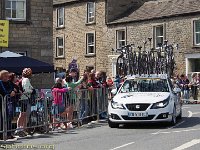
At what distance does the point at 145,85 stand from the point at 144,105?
5.49 ft

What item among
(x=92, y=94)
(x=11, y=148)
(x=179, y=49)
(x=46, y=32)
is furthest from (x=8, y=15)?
(x=179, y=49)

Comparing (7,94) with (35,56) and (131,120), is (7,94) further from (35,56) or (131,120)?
(35,56)

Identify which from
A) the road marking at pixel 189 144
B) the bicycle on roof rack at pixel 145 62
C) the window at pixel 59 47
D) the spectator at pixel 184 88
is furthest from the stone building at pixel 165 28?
the road marking at pixel 189 144

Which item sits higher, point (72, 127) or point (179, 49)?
point (179, 49)

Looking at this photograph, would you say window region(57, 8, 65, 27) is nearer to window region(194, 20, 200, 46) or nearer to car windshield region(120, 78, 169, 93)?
window region(194, 20, 200, 46)

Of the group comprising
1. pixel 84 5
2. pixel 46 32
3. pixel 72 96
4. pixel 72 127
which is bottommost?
pixel 72 127

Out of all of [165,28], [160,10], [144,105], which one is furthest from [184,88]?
[144,105]

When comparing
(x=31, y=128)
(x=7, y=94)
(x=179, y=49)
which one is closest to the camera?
(x=7, y=94)

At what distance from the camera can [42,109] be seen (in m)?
14.9

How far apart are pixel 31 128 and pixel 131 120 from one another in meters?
2.93

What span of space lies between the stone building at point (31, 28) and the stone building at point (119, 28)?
48.3 feet

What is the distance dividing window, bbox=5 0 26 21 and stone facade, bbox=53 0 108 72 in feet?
62.2

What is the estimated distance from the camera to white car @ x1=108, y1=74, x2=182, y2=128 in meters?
15.2

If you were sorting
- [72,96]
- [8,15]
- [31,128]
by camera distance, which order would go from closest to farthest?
[31,128]
[72,96]
[8,15]
